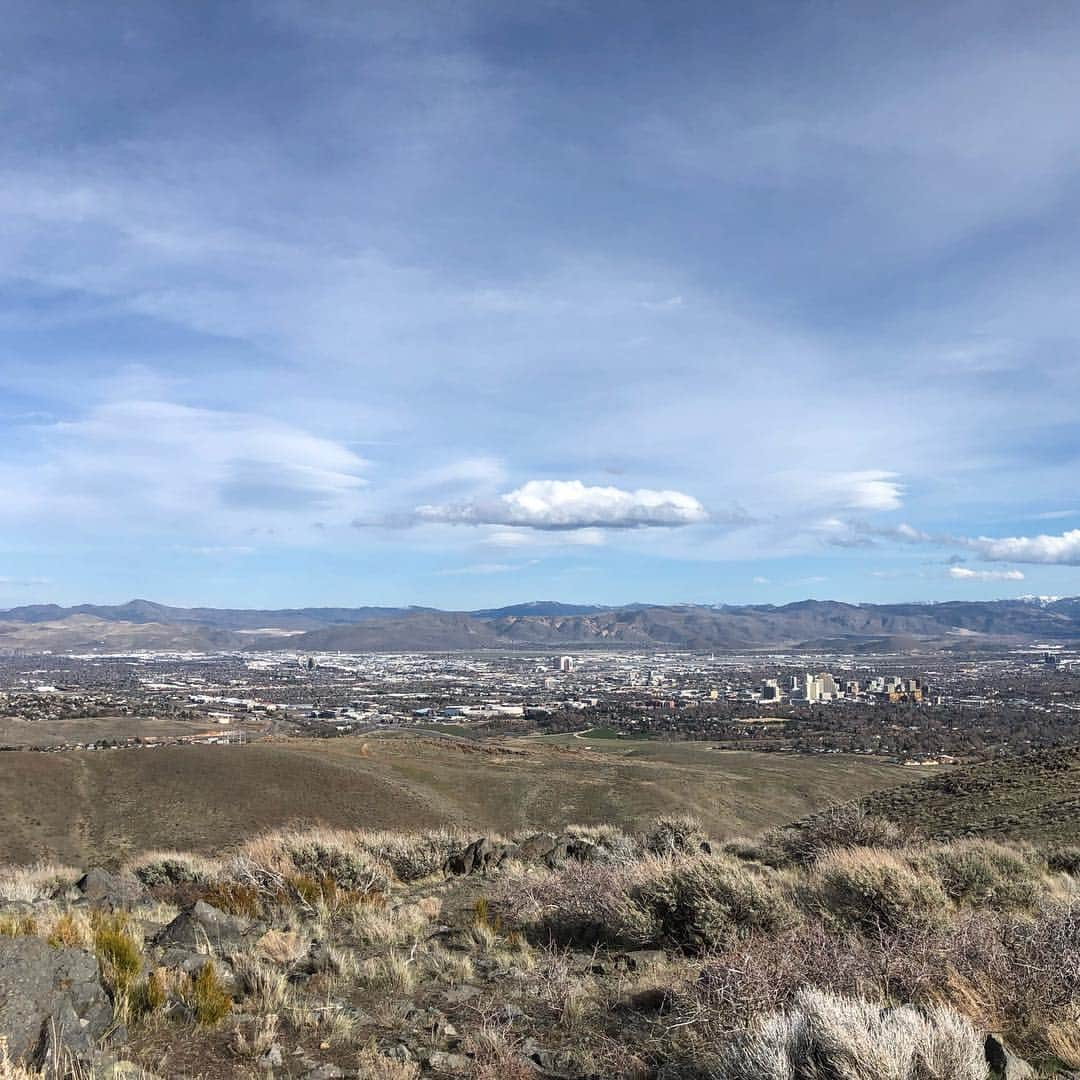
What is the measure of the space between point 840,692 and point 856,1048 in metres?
173

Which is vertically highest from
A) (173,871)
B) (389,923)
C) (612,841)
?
(389,923)

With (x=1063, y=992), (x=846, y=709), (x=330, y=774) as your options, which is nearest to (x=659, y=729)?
(x=846, y=709)

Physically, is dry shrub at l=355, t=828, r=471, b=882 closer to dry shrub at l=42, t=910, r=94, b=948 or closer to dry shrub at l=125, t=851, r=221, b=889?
dry shrub at l=125, t=851, r=221, b=889

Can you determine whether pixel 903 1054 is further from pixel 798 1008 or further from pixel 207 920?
pixel 207 920

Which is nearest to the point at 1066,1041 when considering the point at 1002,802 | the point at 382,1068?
the point at 382,1068

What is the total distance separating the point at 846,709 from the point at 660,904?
446 feet

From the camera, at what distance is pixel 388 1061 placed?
19.7 ft

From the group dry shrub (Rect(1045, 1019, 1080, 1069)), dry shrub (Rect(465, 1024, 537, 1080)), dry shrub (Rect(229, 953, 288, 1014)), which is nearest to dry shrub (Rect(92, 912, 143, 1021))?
dry shrub (Rect(229, 953, 288, 1014))

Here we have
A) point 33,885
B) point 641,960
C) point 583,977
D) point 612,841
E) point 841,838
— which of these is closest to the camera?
point 583,977

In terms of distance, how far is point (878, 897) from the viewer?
8828 millimetres

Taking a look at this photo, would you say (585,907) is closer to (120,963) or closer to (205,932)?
(205,932)

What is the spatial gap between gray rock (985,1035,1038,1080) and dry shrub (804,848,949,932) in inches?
Answer: 124

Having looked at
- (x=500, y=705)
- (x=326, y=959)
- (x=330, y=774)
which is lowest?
(x=500, y=705)

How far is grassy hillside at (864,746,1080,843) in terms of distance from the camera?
1964 cm
